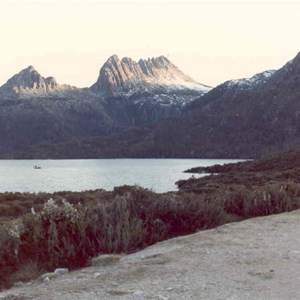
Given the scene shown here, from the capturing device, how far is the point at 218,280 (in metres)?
7.21

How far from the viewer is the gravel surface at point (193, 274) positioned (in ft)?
21.7

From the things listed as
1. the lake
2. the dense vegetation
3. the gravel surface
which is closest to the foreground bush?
the dense vegetation

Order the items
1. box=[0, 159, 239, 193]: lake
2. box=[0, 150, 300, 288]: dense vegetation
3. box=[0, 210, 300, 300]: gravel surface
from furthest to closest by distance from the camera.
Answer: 1. box=[0, 159, 239, 193]: lake
2. box=[0, 150, 300, 288]: dense vegetation
3. box=[0, 210, 300, 300]: gravel surface

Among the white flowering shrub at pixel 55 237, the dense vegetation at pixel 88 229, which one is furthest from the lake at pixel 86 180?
the white flowering shrub at pixel 55 237

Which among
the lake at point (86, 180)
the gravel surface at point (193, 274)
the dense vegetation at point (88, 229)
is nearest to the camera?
the gravel surface at point (193, 274)

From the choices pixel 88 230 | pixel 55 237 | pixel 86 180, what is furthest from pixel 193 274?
pixel 86 180

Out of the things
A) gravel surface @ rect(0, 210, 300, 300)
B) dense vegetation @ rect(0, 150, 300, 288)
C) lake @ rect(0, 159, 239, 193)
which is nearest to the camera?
gravel surface @ rect(0, 210, 300, 300)

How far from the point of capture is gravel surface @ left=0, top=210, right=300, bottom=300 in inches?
260

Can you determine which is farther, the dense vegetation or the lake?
the lake

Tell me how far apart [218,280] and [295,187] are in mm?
13461

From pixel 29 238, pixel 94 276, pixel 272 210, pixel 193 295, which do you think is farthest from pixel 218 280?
pixel 272 210

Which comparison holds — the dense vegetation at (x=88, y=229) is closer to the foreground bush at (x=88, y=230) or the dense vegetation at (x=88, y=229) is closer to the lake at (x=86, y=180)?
the foreground bush at (x=88, y=230)

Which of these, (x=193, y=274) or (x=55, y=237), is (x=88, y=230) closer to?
(x=55, y=237)

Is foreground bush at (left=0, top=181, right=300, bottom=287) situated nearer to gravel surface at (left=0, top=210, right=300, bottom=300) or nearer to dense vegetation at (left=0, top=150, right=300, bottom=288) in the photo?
dense vegetation at (left=0, top=150, right=300, bottom=288)
